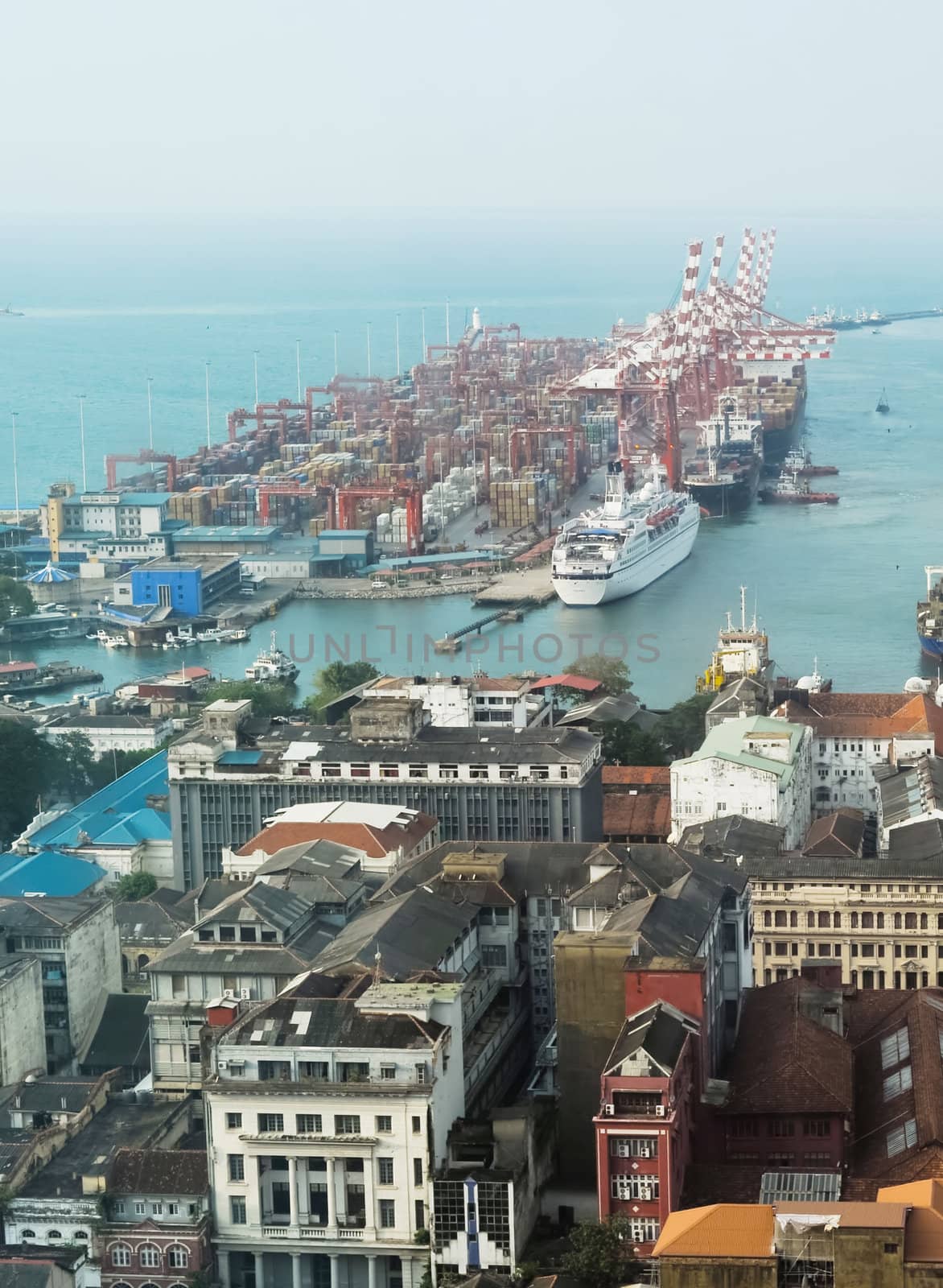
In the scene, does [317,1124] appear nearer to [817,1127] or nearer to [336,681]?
[817,1127]

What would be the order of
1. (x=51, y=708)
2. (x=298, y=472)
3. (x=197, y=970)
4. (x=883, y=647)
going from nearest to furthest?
(x=197, y=970)
(x=51, y=708)
(x=883, y=647)
(x=298, y=472)

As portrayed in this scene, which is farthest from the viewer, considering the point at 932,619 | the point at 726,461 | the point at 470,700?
the point at 726,461

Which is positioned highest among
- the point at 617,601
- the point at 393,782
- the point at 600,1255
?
the point at 393,782

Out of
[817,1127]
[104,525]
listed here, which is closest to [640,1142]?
[817,1127]

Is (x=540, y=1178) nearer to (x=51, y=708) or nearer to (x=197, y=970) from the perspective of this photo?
(x=197, y=970)

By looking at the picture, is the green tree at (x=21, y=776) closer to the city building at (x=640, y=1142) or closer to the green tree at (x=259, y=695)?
the green tree at (x=259, y=695)

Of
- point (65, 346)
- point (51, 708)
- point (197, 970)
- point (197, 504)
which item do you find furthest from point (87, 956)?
point (65, 346)

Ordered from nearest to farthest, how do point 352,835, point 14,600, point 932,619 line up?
1. point 352,835
2. point 932,619
3. point 14,600
